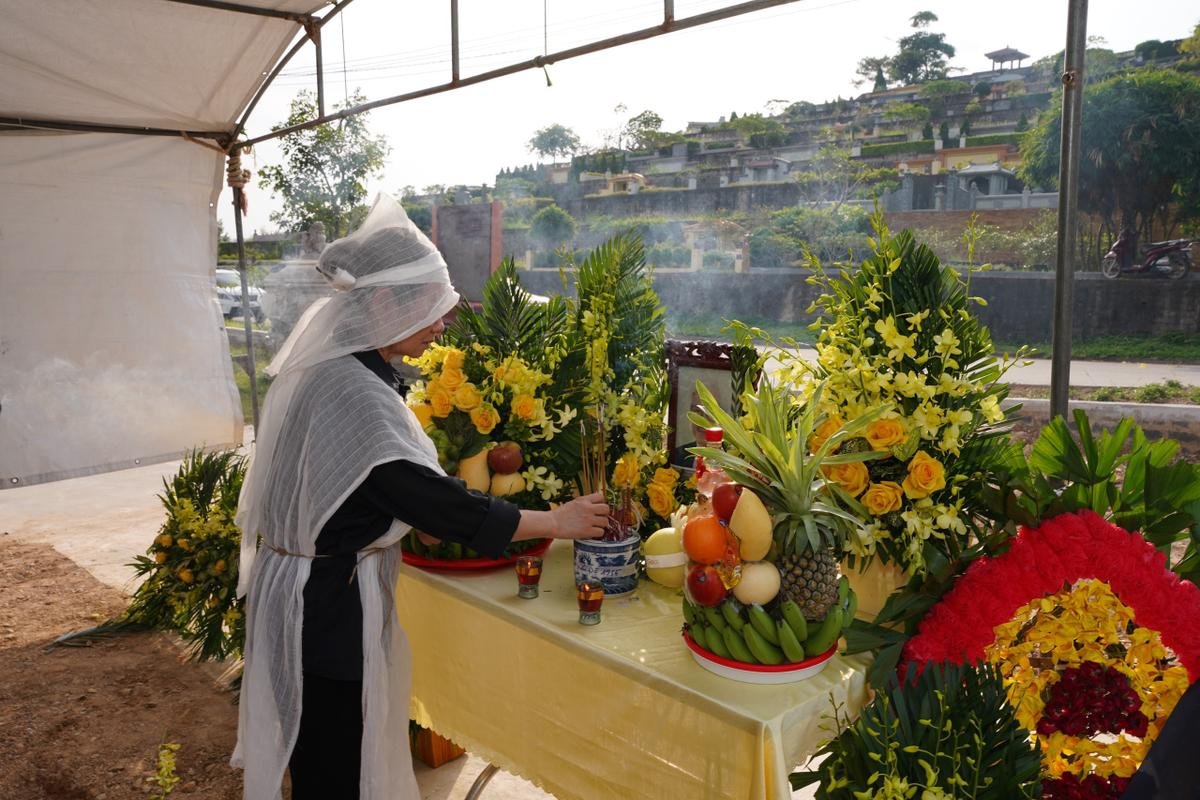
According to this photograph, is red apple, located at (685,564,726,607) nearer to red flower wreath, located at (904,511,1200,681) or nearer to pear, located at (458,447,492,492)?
red flower wreath, located at (904,511,1200,681)

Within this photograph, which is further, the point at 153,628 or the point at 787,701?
the point at 153,628

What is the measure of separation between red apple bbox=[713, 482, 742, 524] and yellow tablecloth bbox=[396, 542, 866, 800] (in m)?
0.28

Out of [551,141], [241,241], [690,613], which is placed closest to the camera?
[690,613]

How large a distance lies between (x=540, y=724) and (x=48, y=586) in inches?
146

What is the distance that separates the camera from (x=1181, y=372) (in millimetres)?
11867

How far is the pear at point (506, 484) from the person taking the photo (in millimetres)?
2092

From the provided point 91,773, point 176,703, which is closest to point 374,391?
point 91,773

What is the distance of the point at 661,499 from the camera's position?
78.1 inches

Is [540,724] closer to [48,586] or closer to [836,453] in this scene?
[836,453]

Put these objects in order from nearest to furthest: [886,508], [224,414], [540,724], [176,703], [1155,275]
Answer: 1. [886,508]
2. [540,724]
3. [176,703]
4. [224,414]
5. [1155,275]

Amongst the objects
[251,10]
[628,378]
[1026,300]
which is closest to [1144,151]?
[1026,300]

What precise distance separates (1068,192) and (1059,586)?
2.81ft

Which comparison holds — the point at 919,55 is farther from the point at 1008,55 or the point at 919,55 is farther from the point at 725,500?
the point at 725,500

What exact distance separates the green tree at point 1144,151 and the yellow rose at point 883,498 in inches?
590
